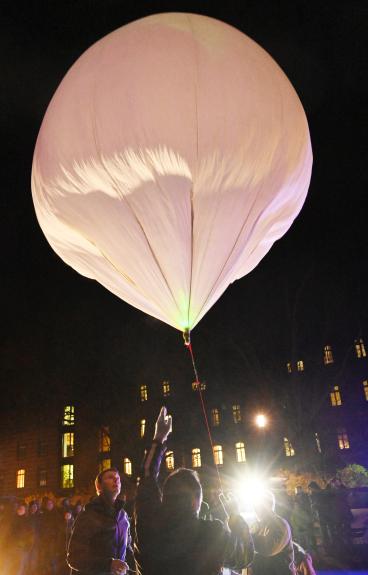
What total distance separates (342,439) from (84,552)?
3980 centimetres

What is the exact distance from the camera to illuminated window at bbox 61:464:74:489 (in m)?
46.0

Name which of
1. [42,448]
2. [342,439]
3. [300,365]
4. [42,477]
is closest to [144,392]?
[42,448]

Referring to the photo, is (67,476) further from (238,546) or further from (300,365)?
(238,546)

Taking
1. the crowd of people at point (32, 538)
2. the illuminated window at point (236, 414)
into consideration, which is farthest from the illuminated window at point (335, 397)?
the crowd of people at point (32, 538)


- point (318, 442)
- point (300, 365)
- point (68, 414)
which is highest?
point (300, 365)

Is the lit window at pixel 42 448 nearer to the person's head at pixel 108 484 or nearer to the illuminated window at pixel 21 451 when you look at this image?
the illuminated window at pixel 21 451

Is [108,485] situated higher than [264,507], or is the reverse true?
[108,485]

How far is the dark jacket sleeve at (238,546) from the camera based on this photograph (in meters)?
2.95

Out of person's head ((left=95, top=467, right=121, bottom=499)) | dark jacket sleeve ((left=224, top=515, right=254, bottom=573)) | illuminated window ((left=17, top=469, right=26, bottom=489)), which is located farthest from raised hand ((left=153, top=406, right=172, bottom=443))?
illuminated window ((left=17, top=469, right=26, bottom=489))

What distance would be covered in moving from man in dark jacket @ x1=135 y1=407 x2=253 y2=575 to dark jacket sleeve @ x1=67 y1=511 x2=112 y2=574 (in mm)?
1006

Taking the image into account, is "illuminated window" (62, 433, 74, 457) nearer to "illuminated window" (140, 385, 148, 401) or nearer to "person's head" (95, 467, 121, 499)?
"illuminated window" (140, 385, 148, 401)

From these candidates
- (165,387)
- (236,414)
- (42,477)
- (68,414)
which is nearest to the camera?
(236,414)

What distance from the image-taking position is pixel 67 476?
4681cm

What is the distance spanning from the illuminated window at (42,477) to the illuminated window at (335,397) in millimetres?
28410
